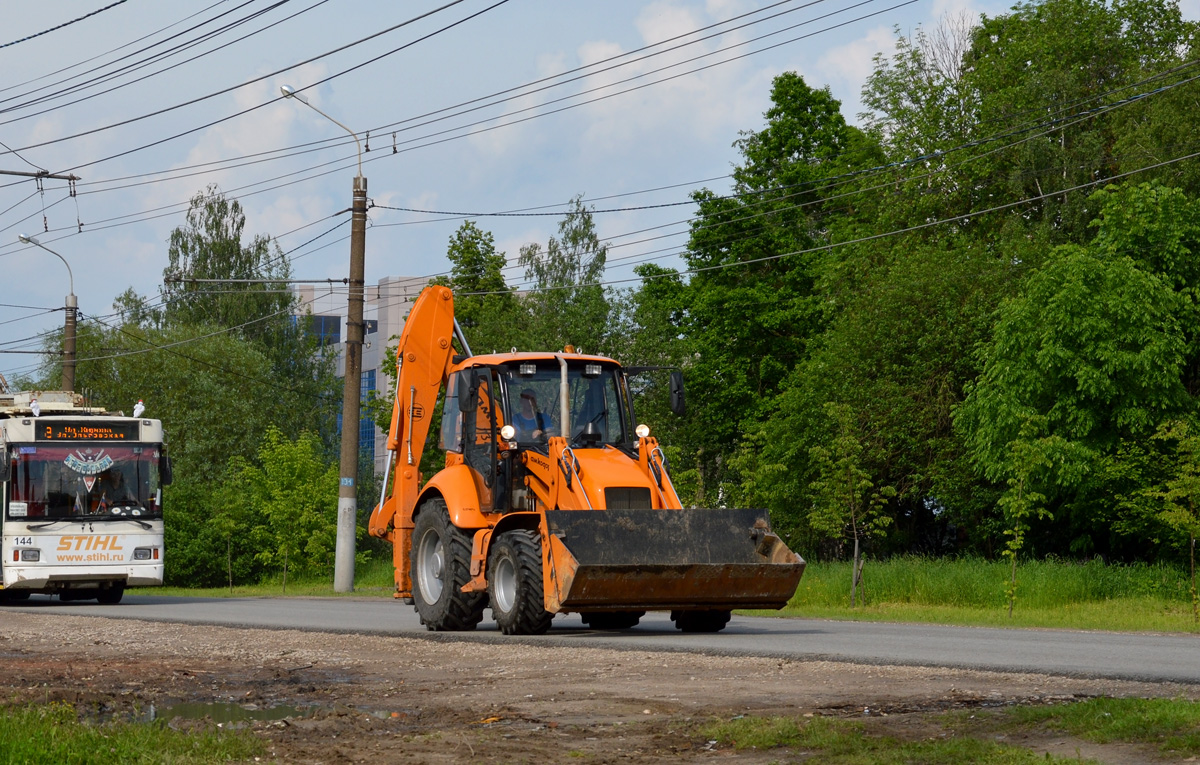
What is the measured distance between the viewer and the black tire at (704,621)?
1720 cm

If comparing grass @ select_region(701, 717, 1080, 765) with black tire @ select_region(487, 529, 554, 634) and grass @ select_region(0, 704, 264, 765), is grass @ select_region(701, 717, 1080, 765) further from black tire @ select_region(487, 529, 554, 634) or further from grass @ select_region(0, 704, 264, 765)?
black tire @ select_region(487, 529, 554, 634)

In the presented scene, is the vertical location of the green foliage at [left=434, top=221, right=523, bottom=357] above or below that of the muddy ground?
above

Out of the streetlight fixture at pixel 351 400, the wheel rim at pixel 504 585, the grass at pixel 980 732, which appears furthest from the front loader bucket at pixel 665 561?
the streetlight fixture at pixel 351 400

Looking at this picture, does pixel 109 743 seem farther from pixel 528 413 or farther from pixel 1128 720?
pixel 528 413

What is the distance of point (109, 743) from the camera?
7.63 meters

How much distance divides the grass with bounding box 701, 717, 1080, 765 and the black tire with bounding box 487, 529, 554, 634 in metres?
7.47

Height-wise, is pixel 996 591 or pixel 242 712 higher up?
pixel 242 712

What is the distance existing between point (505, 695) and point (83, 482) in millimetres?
18826

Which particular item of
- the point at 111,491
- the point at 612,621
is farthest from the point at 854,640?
the point at 111,491

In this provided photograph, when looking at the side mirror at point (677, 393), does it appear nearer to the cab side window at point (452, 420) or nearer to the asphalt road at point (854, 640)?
the cab side window at point (452, 420)

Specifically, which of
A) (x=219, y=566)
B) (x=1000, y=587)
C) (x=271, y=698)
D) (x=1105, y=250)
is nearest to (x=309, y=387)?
(x=219, y=566)

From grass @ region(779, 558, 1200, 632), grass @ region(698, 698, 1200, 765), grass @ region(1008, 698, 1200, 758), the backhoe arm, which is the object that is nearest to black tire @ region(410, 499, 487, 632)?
the backhoe arm

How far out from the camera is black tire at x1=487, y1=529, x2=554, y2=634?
51.9ft

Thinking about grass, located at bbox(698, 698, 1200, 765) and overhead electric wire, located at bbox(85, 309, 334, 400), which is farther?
overhead electric wire, located at bbox(85, 309, 334, 400)
